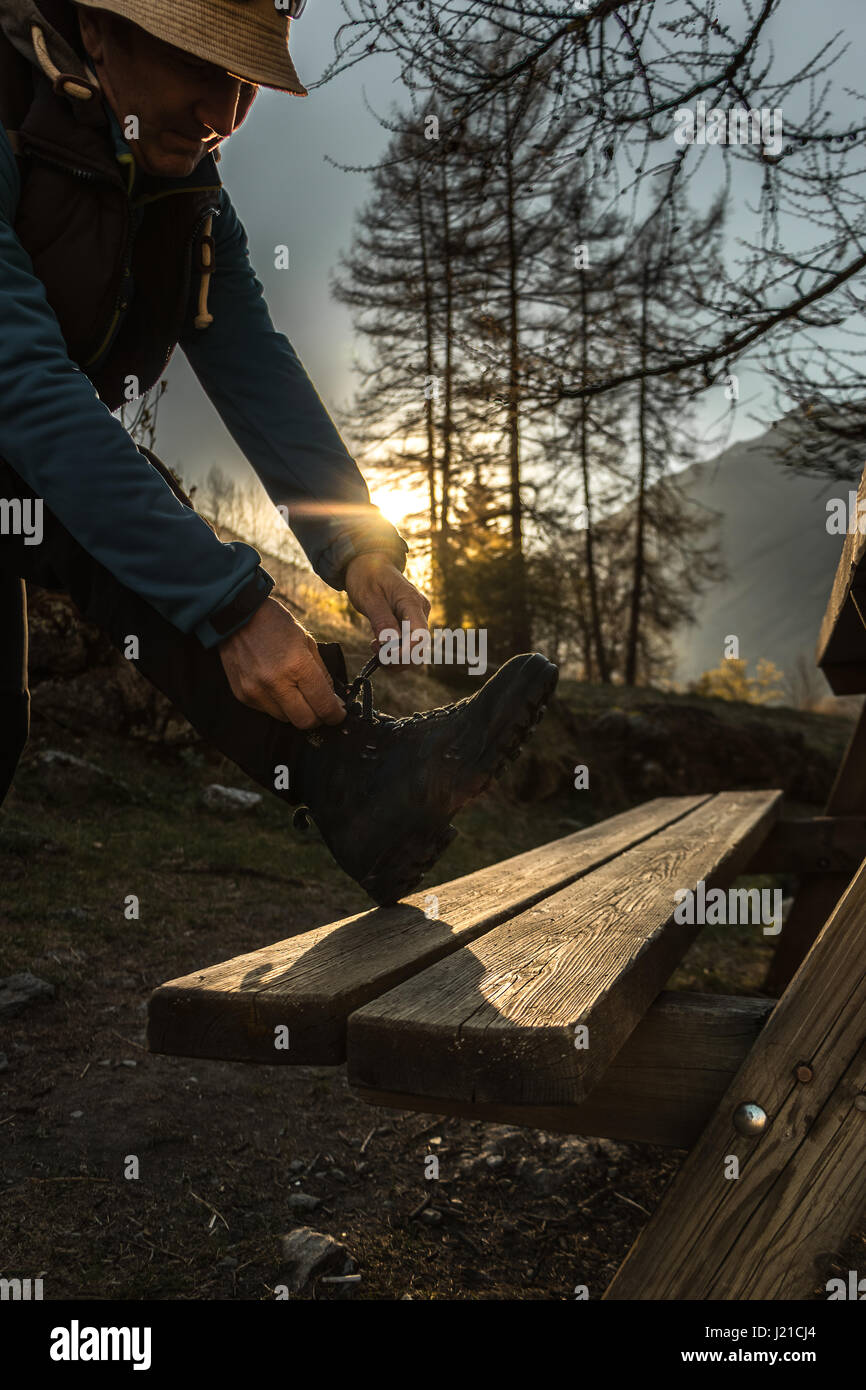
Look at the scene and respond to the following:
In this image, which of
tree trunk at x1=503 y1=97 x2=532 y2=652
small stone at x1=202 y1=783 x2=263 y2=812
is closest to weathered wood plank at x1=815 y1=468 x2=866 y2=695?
small stone at x1=202 y1=783 x2=263 y2=812

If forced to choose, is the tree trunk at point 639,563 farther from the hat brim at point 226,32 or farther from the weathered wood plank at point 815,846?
the hat brim at point 226,32

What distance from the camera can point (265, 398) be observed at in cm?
193

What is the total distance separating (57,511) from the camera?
1.34 meters

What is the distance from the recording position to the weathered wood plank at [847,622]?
1.57 metres

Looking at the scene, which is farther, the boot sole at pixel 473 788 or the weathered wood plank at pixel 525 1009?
the boot sole at pixel 473 788

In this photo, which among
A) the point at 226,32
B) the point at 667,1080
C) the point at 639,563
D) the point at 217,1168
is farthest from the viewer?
the point at 639,563

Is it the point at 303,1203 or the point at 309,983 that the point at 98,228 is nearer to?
the point at 309,983

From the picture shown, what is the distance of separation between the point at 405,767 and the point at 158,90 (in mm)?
1162

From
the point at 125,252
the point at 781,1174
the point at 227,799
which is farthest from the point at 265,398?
the point at 227,799

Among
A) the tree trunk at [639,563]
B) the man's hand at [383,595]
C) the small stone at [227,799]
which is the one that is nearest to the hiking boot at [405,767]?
the man's hand at [383,595]

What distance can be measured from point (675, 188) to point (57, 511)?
3147mm

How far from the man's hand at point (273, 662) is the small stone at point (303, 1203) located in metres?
1.16

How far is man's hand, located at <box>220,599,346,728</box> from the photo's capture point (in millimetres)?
1344
